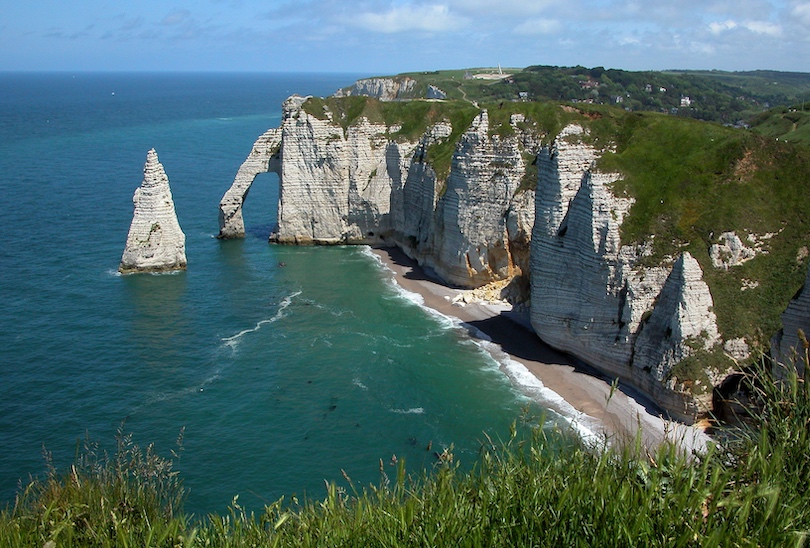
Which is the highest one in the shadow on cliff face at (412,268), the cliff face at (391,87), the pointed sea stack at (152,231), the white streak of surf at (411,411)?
the cliff face at (391,87)

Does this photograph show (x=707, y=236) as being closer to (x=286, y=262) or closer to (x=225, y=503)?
(x=225, y=503)

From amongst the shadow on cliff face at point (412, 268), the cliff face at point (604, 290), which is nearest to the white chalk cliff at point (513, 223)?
the cliff face at point (604, 290)

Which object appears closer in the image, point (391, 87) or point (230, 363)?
point (230, 363)

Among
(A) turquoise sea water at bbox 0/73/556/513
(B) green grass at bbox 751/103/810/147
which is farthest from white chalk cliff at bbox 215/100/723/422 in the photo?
(B) green grass at bbox 751/103/810/147

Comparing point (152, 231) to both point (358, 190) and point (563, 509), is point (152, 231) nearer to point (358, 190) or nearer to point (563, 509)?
point (358, 190)

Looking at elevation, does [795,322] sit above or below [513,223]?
below

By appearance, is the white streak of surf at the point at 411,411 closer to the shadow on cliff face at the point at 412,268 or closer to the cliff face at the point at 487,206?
the cliff face at the point at 487,206

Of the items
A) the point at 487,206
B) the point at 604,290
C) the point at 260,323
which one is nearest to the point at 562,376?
the point at 604,290
